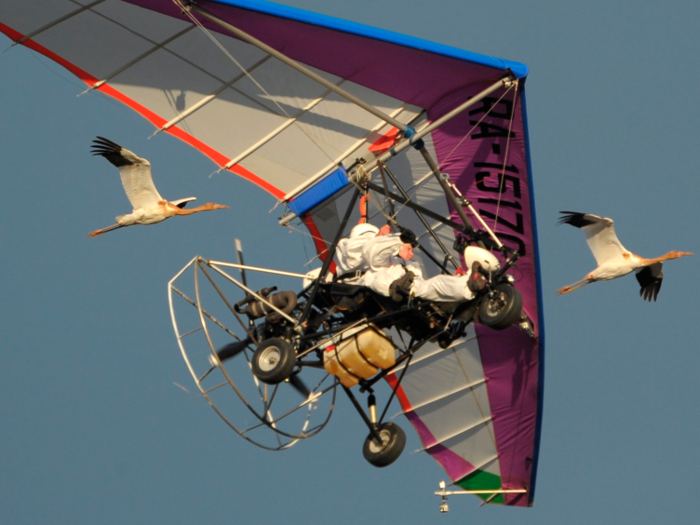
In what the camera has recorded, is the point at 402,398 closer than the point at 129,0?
No

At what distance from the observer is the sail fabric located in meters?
21.1

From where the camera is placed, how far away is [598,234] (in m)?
24.8

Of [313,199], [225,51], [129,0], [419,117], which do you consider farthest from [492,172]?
[129,0]

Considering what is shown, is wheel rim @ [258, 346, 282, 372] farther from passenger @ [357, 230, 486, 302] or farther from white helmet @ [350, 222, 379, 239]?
white helmet @ [350, 222, 379, 239]

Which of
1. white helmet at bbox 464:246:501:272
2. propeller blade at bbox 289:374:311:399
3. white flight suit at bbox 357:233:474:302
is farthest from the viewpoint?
propeller blade at bbox 289:374:311:399

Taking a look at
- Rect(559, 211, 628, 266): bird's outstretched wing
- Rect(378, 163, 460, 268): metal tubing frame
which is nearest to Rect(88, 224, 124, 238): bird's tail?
Rect(378, 163, 460, 268): metal tubing frame

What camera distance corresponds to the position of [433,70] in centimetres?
2139

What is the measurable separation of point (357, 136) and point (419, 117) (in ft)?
4.17

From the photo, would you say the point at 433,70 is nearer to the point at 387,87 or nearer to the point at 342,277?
the point at 387,87

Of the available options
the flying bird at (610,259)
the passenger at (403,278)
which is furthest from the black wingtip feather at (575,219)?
the passenger at (403,278)

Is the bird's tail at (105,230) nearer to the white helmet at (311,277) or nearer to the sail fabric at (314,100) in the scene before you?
the sail fabric at (314,100)

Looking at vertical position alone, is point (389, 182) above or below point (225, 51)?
below

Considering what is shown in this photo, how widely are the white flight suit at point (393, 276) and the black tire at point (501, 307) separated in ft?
1.28

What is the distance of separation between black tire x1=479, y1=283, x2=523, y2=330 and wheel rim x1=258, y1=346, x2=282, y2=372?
319cm
